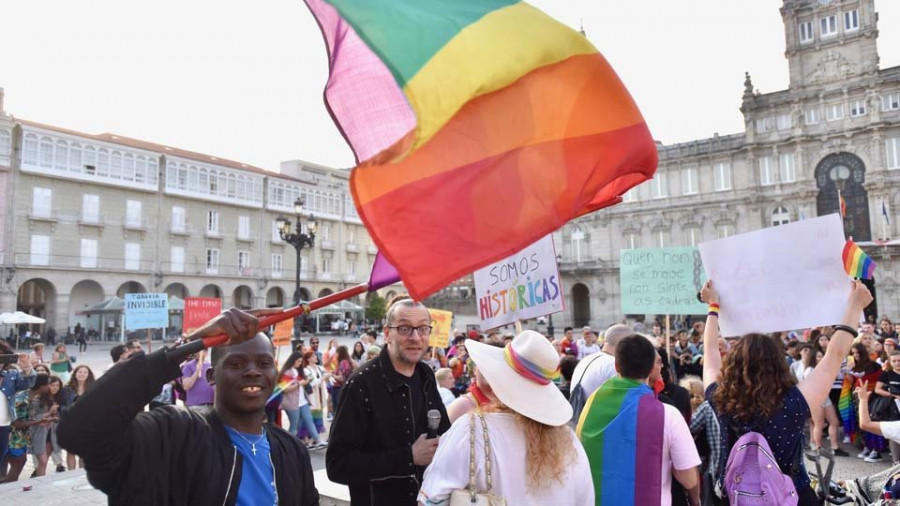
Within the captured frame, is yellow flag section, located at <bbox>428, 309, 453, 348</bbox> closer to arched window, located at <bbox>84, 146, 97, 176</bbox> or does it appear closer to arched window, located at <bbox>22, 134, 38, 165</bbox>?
arched window, located at <bbox>22, 134, 38, 165</bbox>

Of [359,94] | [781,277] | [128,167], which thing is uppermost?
[128,167]

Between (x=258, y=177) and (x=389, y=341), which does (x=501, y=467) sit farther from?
(x=258, y=177)

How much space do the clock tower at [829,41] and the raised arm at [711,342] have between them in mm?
40785

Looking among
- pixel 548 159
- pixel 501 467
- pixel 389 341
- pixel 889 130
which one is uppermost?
pixel 889 130

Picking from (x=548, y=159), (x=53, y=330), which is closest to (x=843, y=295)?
Result: (x=548, y=159)

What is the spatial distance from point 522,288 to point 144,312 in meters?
9.30

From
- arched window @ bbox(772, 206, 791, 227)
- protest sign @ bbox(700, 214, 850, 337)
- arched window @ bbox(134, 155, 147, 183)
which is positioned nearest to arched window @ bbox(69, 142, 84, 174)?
arched window @ bbox(134, 155, 147, 183)

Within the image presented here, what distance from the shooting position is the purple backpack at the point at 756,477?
8.63 feet

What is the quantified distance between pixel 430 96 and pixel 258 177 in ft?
145

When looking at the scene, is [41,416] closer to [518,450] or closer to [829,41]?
[518,450]

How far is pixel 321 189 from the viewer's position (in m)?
48.9

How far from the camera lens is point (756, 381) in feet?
9.12

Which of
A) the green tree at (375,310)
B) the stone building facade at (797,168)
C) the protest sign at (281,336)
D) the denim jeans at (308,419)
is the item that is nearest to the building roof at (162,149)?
the green tree at (375,310)

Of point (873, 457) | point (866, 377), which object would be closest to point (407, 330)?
point (866, 377)
